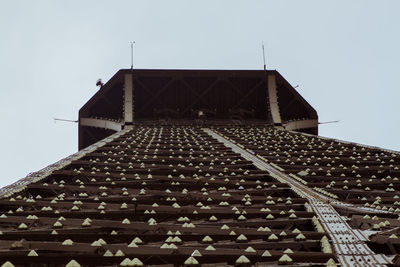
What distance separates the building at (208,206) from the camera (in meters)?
4.63

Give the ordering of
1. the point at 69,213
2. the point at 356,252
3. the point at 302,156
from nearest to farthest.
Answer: the point at 356,252
the point at 69,213
the point at 302,156

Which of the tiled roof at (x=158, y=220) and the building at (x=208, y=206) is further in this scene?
the building at (x=208, y=206)

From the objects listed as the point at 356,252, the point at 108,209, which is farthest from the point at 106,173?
the point at 356,252

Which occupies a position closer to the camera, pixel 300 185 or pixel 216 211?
pixel 216 211

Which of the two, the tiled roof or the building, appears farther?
the building

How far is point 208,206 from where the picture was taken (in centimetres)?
689

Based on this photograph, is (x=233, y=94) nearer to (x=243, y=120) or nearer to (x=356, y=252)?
(x=243, y=120)

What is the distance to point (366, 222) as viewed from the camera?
601cm

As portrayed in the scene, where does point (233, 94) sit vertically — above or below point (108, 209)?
above

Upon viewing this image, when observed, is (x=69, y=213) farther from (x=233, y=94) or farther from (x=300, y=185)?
(x=233, y=94)

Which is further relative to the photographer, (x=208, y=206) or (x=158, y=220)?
(x=208, y=206)

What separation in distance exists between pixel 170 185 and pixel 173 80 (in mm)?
18080

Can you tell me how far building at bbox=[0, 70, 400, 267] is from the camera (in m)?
4.63

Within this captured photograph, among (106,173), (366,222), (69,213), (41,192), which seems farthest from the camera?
(106,173)
